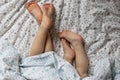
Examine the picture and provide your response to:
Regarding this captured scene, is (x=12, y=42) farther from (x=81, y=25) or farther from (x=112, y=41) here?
(x=112, y=41)

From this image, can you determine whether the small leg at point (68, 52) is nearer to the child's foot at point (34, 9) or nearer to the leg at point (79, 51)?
the leg at point (79, 51)

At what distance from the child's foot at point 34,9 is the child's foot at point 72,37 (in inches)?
6.0

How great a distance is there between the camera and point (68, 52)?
5.17ft

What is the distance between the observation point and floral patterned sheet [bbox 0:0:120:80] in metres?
1.60

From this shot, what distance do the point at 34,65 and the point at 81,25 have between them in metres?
0.37

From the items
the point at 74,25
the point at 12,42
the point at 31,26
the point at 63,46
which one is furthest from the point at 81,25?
the point at 12,42

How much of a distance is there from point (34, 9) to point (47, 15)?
86 millimetres

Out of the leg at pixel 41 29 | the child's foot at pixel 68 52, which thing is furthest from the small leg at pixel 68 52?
the leg at pixel 41 29

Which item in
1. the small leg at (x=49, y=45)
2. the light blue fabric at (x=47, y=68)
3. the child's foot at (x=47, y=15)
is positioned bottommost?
the light blue fabric at (x=47, y=68)

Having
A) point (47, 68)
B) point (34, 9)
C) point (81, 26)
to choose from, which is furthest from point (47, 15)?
point (47, 68)

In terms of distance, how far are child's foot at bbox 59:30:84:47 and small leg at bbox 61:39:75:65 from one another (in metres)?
0.03

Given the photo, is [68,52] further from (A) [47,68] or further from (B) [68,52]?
(A) [47,68]

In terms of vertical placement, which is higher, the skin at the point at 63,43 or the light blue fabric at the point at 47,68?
the skin at the point at 63,43

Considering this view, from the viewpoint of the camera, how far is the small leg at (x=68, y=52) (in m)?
1.57
